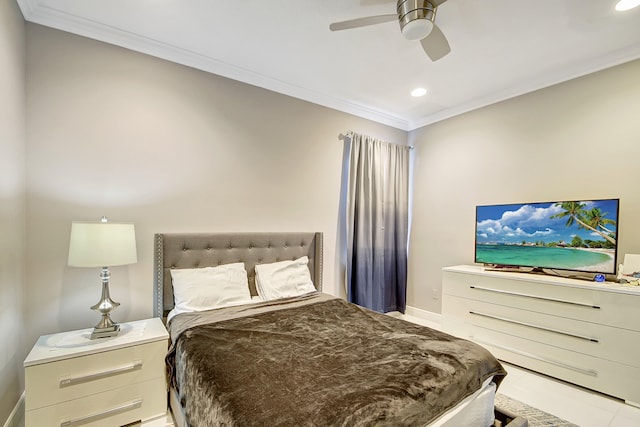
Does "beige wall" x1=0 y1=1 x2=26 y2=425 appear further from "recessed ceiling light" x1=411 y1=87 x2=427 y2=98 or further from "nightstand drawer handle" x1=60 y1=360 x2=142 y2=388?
"recessed ceiling light" x1=411 y1=87 x2=427 y2=98

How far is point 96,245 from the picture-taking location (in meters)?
1.79

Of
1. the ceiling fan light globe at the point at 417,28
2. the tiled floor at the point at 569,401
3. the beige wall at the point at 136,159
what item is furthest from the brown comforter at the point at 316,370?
the ceiling fan light globe at the point at 417,28

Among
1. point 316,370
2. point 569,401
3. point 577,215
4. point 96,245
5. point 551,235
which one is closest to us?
point 316,370

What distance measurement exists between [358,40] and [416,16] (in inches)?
26.9

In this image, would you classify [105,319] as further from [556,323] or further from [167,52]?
[556,323]

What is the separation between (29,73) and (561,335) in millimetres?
4482

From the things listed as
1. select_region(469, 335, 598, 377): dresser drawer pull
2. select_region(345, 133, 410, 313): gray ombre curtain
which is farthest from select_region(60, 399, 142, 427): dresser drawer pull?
select_region(469, 335, 598, 377): dresser drawer pull

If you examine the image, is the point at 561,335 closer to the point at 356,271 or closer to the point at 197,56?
the point at 356,271

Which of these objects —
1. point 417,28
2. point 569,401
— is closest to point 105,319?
point 417,28

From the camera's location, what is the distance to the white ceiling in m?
1.95

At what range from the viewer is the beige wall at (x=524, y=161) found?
244cm

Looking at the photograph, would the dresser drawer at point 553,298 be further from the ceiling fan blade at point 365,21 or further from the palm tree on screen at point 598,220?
the ceiling fan blade at point 365,21

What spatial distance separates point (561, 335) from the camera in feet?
7.91

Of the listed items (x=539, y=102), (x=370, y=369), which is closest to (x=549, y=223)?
(x=539, y=102)
